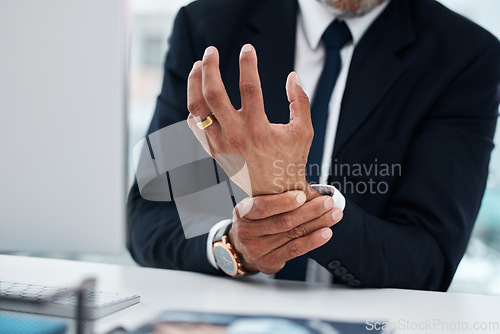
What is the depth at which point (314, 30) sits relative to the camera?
4.17 ft

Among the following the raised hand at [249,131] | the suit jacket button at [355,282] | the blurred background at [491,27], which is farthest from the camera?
the blurred background at [491,27]

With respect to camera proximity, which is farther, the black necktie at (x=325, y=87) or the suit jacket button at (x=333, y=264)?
the black necktie at (x=325, y=87)

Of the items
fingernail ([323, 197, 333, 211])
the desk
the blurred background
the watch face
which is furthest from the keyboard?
the blurred background

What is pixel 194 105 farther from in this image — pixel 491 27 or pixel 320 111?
pixel 491 27

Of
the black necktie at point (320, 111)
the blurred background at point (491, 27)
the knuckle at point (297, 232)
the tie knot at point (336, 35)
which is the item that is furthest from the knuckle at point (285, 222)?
the blurred background at point (491, 27)

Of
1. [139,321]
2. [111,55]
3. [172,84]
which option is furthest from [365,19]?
[139,321]

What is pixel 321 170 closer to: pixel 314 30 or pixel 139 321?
pixel 314 30

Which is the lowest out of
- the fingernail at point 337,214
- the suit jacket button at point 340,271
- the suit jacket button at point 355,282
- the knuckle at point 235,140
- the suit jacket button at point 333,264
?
the suit jacket button at point 355,282

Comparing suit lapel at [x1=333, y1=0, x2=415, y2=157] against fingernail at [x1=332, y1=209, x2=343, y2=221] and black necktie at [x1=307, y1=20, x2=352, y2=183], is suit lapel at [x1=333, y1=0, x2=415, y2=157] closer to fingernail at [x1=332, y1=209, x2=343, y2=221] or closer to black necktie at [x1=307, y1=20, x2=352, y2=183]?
black necktie at [x1=307, y1=20, x2=352, y2=183]

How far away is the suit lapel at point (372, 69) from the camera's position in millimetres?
1208

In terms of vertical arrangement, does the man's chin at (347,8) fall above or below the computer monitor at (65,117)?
above

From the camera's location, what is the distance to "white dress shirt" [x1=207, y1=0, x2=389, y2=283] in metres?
1.23

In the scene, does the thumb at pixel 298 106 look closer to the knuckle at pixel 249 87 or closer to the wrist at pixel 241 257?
the knuckle at pixel 249 87

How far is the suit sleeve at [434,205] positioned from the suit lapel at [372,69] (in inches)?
5.6
